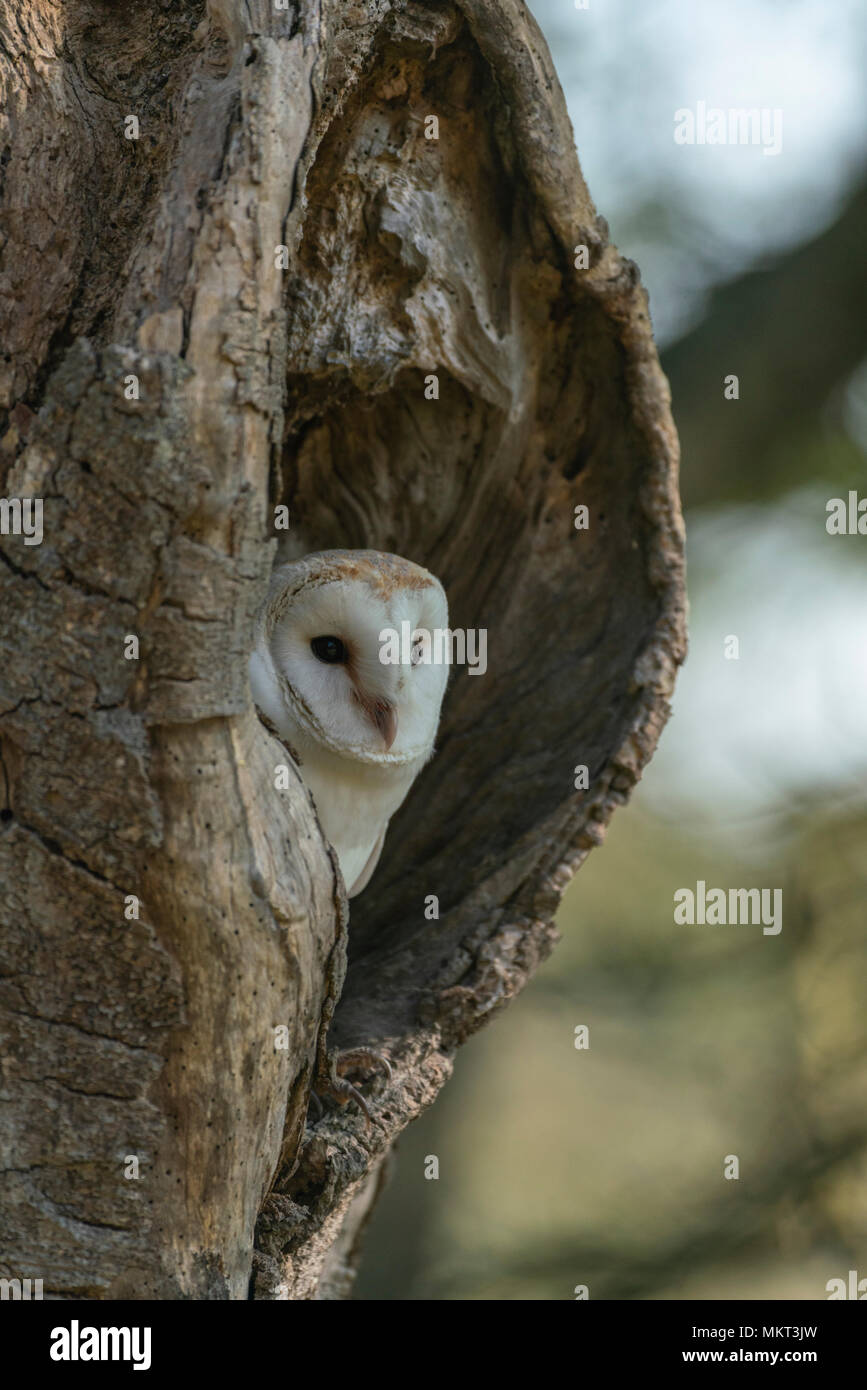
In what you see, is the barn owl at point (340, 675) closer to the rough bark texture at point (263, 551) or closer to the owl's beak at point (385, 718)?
the owl's beak at point (385, 718)

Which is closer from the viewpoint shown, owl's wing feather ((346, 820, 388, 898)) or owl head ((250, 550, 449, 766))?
owl head ((250, 550, 449, 766))

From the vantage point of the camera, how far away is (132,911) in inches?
56.7

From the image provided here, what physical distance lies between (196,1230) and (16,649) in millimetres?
770

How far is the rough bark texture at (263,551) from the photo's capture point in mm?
1397

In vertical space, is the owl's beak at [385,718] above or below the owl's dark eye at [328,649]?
below

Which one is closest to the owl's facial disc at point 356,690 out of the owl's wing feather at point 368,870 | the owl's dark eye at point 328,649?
the owl's dark eye at point 328,649

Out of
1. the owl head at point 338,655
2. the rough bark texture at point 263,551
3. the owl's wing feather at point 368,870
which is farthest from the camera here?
the owl's wing feather at point 368,870

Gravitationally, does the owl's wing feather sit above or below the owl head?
below

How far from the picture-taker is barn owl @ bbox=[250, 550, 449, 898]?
217cm

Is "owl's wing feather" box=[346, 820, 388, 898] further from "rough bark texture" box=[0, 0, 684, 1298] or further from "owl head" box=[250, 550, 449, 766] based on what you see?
"owl head" box=[250, 550, 449, 766]

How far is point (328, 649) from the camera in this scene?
7.30ft

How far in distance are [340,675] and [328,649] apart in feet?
0.18

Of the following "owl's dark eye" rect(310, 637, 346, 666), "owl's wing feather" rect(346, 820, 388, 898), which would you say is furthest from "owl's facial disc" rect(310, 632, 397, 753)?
"owl's wing feather" rect(346, 820, 388, 898)

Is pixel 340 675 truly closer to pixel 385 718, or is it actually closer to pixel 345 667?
pixel 345 667
